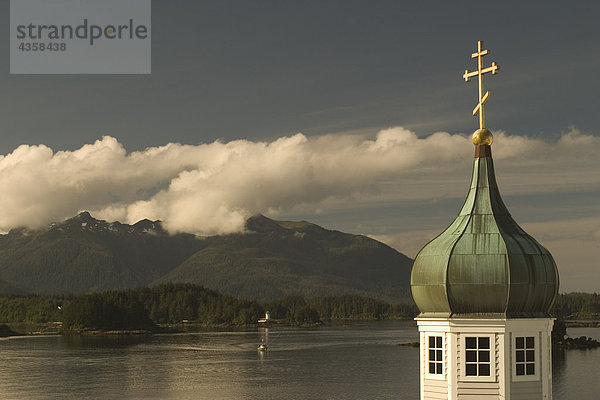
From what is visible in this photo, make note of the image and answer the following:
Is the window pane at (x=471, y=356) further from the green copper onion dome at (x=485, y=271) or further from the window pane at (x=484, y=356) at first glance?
the green copper onion dome at (x=485, y=271)

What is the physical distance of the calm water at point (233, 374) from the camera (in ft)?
361

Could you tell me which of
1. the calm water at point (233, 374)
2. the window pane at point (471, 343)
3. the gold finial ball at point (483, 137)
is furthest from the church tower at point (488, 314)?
the calm water at point (233, 374)

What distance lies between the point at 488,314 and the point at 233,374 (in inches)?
4558

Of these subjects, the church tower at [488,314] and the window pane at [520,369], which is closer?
the church tower at [488,314]

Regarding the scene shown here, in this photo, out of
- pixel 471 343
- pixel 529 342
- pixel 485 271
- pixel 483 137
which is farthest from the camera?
pixel 483 137

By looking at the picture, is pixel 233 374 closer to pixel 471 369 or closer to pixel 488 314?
pixel 471 369

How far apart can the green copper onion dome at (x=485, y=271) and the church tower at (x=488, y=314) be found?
26 mm

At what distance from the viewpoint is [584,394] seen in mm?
107312

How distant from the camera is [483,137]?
85.6 ft

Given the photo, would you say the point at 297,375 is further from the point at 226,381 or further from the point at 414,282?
the point at 414,282

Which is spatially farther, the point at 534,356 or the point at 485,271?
the point at 534,356

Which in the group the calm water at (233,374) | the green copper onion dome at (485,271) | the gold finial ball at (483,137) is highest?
the gold finial ball at (483,137)

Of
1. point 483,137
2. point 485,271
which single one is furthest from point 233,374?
point 485,271

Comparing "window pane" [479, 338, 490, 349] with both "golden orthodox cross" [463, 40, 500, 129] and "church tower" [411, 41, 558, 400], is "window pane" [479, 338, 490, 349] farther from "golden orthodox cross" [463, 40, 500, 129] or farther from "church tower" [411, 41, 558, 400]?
"golden orthodox cross" [463, 40, 500, 129]
